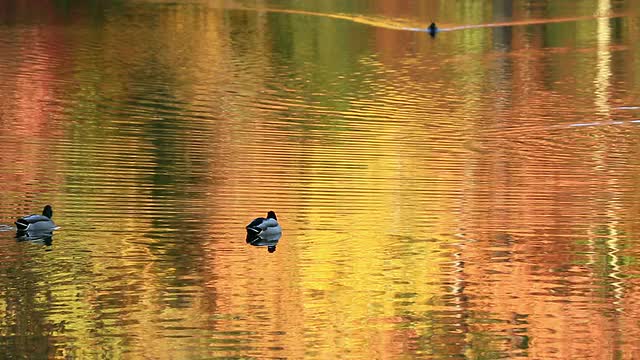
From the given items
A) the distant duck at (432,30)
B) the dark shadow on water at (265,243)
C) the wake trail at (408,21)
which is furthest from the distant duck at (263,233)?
the wake trail at (408,21)

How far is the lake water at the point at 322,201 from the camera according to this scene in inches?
760

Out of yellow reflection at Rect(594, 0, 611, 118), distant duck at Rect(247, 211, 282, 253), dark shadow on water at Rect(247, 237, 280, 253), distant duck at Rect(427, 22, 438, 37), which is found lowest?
dark shadow on water at Rect(247, 237, 280, 253)

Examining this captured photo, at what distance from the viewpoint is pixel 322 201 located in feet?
89.7

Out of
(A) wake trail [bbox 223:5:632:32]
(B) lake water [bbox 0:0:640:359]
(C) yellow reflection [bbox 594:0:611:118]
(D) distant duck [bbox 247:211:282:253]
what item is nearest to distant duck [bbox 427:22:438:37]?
(A) wake trail [bbox 223:5:632:32]

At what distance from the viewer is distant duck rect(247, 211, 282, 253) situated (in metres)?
23.7

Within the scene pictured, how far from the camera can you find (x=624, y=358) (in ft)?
59.9

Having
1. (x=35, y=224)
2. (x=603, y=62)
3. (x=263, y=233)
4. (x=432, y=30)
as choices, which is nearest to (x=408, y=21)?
(x=432, y=30)

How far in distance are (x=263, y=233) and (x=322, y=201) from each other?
11.9ft

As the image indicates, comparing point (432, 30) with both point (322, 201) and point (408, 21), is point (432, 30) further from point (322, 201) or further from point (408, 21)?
point (322, 201)

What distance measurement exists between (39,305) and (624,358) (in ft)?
21.4

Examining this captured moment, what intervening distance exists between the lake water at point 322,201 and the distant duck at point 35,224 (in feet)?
0.72

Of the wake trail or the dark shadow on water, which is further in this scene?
the wake trail

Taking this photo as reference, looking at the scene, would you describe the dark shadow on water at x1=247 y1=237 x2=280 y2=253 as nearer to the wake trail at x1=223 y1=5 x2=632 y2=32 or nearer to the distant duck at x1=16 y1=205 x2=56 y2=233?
the distant duck at x1=16 y1=205 x2=56 y2=233

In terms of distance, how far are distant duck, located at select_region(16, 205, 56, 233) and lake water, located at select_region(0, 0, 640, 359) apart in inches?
8.6
